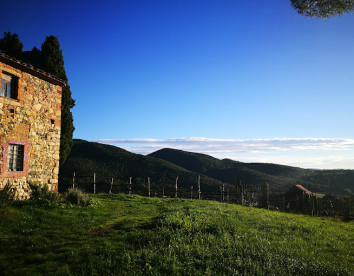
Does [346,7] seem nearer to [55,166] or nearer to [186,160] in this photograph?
[55,166]

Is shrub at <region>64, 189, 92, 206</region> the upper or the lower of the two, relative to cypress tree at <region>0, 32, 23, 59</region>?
lower

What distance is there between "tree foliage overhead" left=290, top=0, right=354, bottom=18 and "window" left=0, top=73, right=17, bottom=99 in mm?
14391

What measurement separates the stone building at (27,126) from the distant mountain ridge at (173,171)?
97.0 feet

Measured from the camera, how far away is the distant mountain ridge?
2307 inches

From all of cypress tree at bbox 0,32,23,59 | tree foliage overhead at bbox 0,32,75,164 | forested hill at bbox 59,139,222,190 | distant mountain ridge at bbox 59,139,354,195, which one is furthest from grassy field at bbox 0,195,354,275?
forested hill at bbox 59,139,222,190

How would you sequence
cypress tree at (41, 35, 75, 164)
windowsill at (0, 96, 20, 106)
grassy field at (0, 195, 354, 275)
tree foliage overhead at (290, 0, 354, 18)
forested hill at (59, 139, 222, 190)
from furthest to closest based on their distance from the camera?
forested hill at (59, 139, 222, 190) → cypress tree at (41, 35, 75, 164) → windowsill at (0, 96, 20, 106) → tree foliage overhead at (290, 0, 354, 18) → grassy field at (0, 195, 354, 275)

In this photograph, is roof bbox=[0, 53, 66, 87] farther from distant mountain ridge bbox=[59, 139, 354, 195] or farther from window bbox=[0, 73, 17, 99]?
distant mountain ridge bbox=[59, 139, 354, 195]

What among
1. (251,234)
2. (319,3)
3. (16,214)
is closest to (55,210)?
(16,214)

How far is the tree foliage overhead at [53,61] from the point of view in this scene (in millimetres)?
21766

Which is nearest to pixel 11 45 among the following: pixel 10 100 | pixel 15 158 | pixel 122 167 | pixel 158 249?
pixel 10 100

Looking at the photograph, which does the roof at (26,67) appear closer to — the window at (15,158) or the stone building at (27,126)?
the stone building at (27,126)

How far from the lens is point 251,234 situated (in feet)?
27.6

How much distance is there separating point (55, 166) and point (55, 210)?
452cm

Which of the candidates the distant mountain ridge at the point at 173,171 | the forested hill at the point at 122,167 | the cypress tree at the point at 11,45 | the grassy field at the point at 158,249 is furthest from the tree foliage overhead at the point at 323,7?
the forested hill at the point at 122,167
